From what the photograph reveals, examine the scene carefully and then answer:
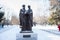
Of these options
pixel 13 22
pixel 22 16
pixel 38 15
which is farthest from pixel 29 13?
pixel 13 22

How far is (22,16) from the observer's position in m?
15.0

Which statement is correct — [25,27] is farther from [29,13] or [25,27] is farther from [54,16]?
[54,16]

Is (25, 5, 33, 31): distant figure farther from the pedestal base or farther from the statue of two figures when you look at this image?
the pedestal base

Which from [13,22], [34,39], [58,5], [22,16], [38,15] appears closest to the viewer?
[34,39]

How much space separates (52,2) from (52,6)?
0.90 meters

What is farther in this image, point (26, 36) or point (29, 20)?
point (29, 20)

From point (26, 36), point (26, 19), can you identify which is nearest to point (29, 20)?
point (26, 19)

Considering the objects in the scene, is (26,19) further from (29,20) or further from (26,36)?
(26,36)

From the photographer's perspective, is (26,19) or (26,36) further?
(26,19)

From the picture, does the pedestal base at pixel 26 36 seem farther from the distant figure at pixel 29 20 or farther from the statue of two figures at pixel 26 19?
the distant figure at pixel 29 20

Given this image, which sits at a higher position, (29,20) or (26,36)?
(29,20)

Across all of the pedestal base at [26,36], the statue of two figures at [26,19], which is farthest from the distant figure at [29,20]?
the pedestal base at [26,36]

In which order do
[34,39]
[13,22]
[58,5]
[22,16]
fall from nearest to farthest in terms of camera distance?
[34,39], [22,16], [58,5], [13,22]

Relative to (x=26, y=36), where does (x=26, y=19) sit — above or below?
above
